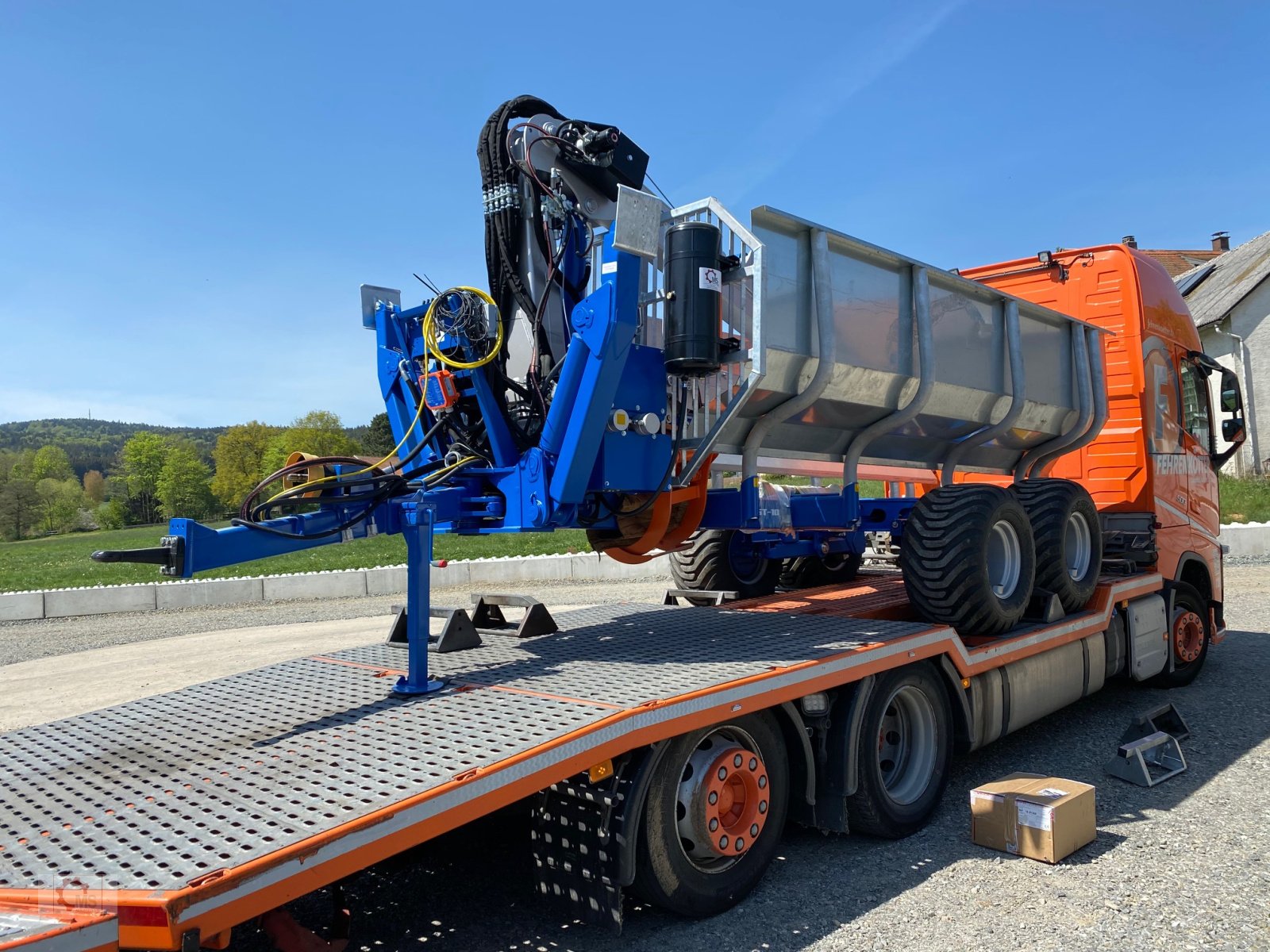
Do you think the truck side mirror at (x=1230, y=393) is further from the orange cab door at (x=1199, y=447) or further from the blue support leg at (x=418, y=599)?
the blue support leg at (x=418, y=599)

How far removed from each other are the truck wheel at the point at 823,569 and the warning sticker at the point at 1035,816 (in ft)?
12.4

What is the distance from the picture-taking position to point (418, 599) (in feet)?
14.3

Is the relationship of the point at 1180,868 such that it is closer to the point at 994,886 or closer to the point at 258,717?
the point at 994,886

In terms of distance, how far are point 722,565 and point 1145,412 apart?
405 centimetres

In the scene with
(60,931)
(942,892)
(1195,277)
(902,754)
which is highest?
(1195,277)

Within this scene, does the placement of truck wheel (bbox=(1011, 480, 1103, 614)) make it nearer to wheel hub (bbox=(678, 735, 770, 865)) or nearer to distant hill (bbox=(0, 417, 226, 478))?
wheel hub (bbox=(678, 735, 770, 865))

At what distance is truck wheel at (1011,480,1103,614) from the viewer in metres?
6.45

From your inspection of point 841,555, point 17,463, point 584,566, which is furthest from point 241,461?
point 841,555

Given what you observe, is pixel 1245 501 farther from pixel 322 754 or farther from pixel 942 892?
pixel 322 754

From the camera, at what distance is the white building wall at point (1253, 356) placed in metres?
31.3

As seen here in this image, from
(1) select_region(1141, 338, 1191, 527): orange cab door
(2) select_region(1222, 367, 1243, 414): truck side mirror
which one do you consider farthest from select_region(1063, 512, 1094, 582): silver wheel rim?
(2) select_region(1222, 367, 1243, 414): truck side mirror

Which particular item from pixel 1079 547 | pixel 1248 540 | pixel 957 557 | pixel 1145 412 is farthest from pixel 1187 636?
pixel 1248 540

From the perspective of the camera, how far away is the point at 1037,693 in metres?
6.25

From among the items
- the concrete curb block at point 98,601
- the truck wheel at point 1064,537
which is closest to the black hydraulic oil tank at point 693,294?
the truck wheel at point 1064,537
